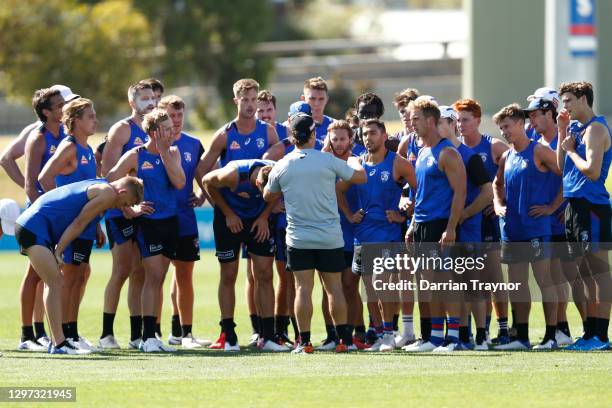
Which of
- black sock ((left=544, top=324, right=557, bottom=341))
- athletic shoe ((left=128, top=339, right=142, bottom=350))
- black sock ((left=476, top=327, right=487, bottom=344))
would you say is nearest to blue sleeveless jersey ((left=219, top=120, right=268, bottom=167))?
athletic shoe ((left=128, top=339, right=142, bottom=350))

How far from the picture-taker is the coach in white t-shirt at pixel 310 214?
37.6ft

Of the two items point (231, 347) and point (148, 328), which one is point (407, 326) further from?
point (148, 328)

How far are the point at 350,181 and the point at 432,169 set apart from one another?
0.73 meters

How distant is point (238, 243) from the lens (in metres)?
12.4

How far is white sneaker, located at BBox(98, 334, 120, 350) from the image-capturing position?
491 inches

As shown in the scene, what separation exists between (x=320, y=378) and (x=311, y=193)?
2.04 metres

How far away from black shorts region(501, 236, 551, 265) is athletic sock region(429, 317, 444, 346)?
3.03 ft

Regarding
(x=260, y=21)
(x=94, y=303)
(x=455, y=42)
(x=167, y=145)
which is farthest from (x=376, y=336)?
(x=455, y=42)

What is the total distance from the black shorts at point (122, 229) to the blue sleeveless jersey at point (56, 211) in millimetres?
1085

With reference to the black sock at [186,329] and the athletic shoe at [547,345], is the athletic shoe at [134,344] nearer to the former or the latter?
the black sock at [186,329]

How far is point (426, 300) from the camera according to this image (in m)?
11.9

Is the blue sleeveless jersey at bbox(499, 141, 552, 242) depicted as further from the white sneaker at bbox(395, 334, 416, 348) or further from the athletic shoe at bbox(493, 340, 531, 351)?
the white sneaker at bbox(395, 334, 416, 348)

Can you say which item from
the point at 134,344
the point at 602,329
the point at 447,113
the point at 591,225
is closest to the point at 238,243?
the point at 134,344

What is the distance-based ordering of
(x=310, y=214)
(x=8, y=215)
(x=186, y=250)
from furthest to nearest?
(x=186, y=250)
(x=8, y=215)
(x=310, y=214)
